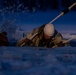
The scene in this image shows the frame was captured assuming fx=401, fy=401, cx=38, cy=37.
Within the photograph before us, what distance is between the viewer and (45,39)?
210 inches

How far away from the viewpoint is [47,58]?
3738 mm

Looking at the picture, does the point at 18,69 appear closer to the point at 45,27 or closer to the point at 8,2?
the point at 45,27

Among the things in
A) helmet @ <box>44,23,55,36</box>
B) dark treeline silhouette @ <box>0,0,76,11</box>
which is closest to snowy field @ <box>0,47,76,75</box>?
helmet @ <box>44,23,55,36</box>

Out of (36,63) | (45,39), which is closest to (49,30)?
(45,39)

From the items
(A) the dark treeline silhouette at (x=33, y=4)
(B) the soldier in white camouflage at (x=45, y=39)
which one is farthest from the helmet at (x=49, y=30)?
(A) the dark treeline silhouette at (x=33, y=4)

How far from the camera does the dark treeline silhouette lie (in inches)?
282

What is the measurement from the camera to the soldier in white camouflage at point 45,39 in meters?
5.31

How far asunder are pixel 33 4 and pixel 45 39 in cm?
216

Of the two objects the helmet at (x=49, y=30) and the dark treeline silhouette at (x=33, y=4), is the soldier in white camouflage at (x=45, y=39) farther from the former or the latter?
the dark treeline silhouette at (x=33, y=4)

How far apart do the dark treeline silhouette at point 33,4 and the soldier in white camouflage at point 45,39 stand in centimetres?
147

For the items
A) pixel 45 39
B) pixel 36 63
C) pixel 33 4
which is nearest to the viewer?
pixel 36 63

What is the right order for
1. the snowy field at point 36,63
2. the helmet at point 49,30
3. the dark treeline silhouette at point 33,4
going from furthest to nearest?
the dark treeline silhouette at point 33,4 < the helmet at point 49,30 < the snowy field at point 36,63

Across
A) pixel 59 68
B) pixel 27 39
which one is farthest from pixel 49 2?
pixel 59 68

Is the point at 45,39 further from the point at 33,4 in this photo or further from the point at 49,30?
the point at 33,4
